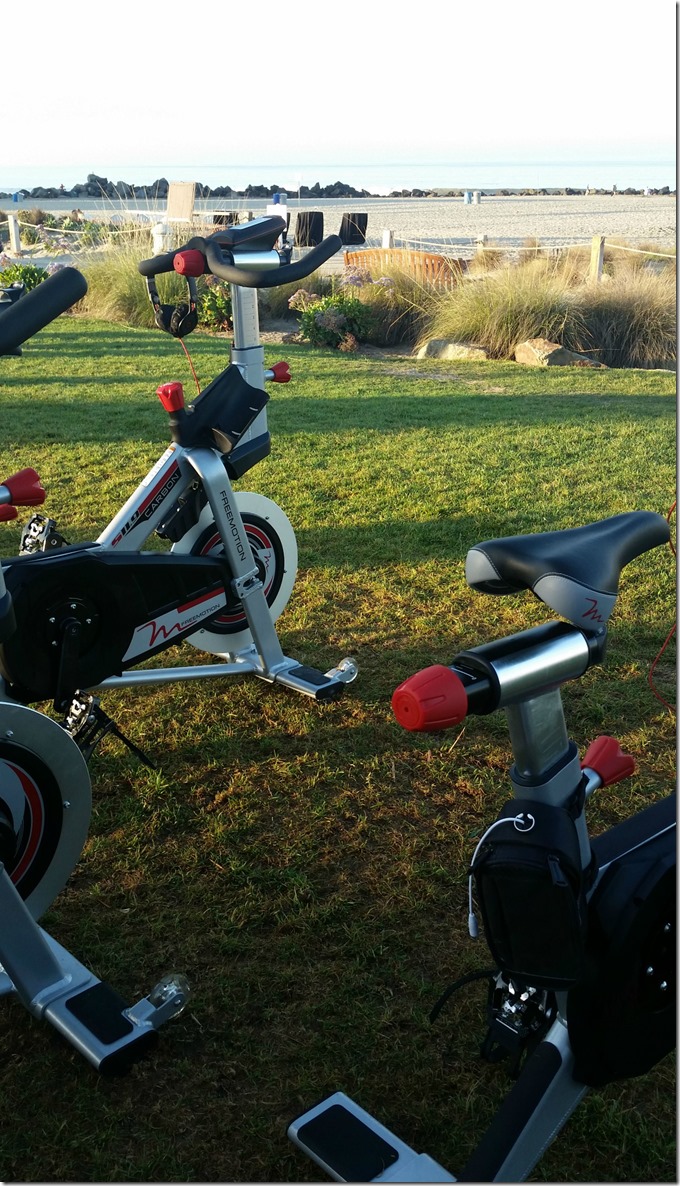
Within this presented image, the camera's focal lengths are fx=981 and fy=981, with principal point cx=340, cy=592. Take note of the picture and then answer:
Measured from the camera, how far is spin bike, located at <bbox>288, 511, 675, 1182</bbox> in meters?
1.37

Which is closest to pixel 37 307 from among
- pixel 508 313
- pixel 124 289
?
pixel 508 313

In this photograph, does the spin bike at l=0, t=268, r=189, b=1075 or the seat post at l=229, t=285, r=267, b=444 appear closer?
the spin bike at l=0, t=268, r=189, b=1075

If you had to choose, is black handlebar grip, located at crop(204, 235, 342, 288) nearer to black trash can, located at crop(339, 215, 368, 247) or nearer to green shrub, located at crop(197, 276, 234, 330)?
green shrub, located at crop(197, 276, 234, 330)

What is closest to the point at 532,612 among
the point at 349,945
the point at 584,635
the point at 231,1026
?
the point at 349,945

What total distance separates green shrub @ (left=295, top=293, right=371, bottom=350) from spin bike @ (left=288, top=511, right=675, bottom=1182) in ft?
30.4

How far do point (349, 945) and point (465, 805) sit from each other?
0.65 meters

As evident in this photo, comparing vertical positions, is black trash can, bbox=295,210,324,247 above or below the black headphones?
above

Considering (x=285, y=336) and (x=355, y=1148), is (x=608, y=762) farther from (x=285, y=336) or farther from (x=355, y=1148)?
(x=285, y=336)

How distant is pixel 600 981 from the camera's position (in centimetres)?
156

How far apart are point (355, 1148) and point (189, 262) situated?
2215mm

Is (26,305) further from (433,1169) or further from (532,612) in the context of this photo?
(532,612)

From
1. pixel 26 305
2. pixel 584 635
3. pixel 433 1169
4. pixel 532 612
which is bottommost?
pixel 433 1169

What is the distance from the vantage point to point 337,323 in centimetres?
1055

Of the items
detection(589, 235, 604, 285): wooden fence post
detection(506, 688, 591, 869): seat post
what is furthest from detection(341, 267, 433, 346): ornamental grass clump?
detection(506, 688, 591, 869): seat post
